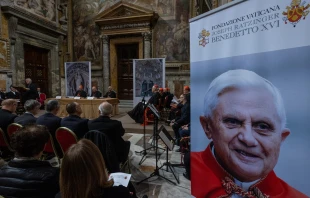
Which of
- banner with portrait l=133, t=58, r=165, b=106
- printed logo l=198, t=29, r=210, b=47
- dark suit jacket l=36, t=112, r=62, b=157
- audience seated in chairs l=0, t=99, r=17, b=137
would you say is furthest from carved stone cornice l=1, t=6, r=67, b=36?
printed logo l=198, t=29, r=210, b=47

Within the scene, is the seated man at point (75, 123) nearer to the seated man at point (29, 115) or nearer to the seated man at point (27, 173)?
the seated man at point (29, 115)

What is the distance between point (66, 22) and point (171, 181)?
41.4ft

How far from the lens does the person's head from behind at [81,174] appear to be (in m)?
1.08

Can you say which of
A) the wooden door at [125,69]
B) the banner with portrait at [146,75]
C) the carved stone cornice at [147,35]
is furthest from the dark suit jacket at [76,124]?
the wooden door at [125,69]

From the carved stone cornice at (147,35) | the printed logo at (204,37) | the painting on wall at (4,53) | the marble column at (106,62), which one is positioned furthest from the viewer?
the marble column at (106,62)

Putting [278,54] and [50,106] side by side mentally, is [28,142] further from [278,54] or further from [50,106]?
[50,106]

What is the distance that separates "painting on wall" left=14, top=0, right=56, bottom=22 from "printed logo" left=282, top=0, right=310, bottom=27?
11549mm

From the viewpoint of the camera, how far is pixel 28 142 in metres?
1.48

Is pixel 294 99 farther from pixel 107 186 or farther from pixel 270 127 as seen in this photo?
pixel 107 186

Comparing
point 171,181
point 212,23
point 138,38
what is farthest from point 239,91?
point 138,38

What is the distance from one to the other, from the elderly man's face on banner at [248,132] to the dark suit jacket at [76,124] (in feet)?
6.48

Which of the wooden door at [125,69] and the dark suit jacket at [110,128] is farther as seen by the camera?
the wooden door at [125,69]

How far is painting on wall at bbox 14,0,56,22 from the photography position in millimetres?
9898

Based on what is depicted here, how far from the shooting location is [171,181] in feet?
10.1
